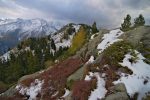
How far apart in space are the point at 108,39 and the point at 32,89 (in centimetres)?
1550

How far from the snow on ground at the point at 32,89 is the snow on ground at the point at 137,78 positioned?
15.8m

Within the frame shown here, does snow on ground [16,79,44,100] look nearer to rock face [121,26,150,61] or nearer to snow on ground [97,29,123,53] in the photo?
snow on ground [97,29,123,53]

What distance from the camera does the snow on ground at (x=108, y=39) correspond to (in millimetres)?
43281

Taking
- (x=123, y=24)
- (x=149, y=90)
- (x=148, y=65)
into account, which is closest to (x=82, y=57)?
(x=148, y=65)

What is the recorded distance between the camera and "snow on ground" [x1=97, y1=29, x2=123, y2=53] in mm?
43281

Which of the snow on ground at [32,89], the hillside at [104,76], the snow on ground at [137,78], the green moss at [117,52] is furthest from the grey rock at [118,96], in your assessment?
the snow on ground at [32,89]

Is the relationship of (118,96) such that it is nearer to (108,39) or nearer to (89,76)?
(89,76)

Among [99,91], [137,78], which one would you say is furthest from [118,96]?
[137,78]

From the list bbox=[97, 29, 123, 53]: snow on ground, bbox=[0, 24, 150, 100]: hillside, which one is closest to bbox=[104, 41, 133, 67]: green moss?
bbox=[0, 24, 150, 100]: hillside

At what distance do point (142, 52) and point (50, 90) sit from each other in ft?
48.3

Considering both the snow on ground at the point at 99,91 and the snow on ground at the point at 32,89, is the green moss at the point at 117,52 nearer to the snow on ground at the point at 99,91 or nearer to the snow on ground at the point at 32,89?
Result: the snow on ground at the point at 99,91

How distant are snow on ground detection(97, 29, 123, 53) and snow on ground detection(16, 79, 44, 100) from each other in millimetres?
11539

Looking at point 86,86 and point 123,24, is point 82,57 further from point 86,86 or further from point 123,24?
point 123,24

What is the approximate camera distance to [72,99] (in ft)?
100
